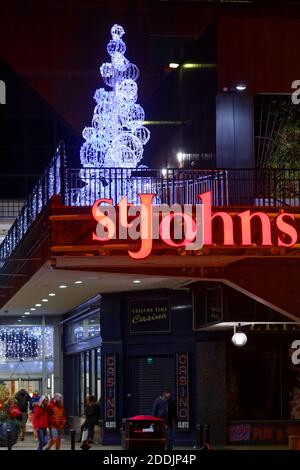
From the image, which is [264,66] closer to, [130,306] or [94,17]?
[130,306]

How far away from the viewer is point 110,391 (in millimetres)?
36281

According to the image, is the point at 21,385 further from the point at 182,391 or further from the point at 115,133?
the point at 115,133

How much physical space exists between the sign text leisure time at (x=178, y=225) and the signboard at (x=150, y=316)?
8239 millimetres

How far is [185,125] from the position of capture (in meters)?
35.9

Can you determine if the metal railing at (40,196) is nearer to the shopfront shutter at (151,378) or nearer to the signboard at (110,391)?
the signboard at (110,391)

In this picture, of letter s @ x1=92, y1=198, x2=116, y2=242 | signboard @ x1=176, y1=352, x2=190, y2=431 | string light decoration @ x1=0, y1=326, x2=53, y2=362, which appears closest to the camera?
letter s @ x1=92, y1=198, x2=116, y2=242

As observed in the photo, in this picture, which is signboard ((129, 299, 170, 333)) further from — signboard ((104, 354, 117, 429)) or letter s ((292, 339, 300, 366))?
letter s ((292, 339, 300, 366))

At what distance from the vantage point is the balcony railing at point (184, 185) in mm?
29013

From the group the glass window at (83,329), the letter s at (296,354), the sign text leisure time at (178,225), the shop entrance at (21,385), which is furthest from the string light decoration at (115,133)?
the shop entrance at (21,385)

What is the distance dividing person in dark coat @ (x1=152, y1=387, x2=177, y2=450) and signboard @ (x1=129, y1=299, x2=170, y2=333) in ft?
12.4

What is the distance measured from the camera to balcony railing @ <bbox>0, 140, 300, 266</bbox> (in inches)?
1142

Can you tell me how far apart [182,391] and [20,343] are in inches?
607

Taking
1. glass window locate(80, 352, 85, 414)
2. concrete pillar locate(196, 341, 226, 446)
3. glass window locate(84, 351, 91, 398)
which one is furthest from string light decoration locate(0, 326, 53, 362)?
concrete pillar locate(196, 341, 226, 446)
